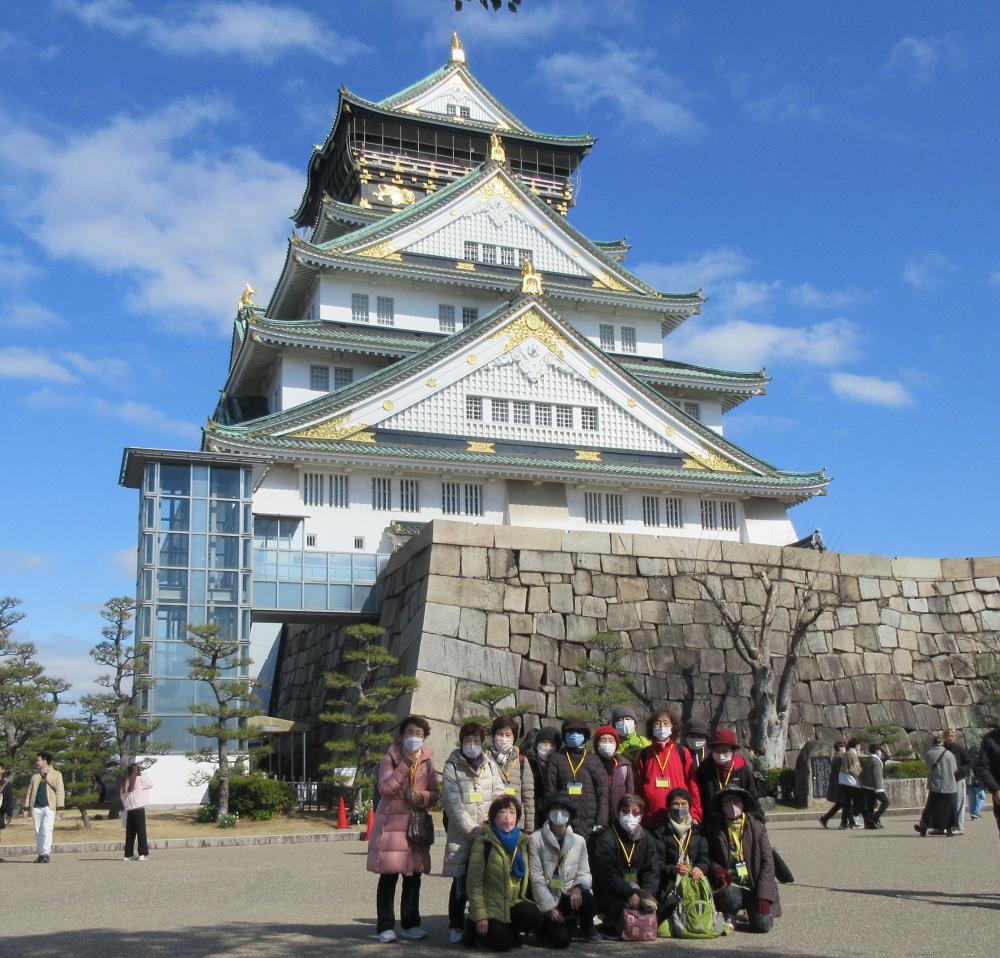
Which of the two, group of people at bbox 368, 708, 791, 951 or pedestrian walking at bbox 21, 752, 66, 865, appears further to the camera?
pedestrian walking at bbox 21, 752, 66, 865

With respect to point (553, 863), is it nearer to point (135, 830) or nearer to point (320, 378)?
point (135, 830)

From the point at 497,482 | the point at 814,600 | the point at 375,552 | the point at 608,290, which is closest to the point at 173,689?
the point at 375,552

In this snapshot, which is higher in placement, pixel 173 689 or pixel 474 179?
pixel 474 179

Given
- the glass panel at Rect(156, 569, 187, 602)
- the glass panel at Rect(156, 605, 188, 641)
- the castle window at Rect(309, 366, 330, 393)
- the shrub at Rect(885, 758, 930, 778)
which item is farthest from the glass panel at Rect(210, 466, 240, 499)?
the shrub at Rect(885, 758, 930, 778)

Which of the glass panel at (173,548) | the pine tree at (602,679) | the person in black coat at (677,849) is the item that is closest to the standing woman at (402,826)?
the person in black coat at (677,849)

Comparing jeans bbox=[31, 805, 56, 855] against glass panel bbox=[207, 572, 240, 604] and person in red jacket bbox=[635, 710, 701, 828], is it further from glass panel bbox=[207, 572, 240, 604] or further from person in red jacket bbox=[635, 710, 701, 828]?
person in red jacket bbox=[635, 710, 701, 828]

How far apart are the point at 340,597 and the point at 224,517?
3137 mm

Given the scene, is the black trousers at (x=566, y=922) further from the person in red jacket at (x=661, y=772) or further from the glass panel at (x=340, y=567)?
the glass panel at (x=340, y=567)

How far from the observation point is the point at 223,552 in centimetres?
2375

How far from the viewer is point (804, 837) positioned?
15164 mm

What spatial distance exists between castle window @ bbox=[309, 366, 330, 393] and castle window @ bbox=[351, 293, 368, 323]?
2.04 meters

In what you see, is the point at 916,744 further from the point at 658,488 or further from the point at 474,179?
the point at 474,179

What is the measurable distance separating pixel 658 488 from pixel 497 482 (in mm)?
4480

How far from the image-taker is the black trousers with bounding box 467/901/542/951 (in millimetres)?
7598
